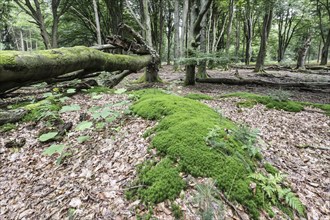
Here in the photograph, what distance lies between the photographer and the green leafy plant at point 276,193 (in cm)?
211

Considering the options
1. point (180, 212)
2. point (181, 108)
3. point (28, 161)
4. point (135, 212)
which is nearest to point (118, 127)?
point (181, 108)

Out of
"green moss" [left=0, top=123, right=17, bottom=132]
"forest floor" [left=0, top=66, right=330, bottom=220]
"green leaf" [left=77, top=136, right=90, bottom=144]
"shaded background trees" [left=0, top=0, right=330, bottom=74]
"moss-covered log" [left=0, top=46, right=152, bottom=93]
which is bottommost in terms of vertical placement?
"forest floor" [left=0, top=66, right=330, bottom=220]

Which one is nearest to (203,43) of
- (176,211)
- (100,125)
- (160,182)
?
(100,125)

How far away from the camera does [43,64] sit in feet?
13.8

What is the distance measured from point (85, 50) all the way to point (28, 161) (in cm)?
346

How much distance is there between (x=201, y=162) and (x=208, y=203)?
723 mm

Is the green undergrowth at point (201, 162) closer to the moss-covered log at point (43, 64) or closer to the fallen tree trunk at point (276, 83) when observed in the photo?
the moss-covered log at point (43, 64)

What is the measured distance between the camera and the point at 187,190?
2.14m

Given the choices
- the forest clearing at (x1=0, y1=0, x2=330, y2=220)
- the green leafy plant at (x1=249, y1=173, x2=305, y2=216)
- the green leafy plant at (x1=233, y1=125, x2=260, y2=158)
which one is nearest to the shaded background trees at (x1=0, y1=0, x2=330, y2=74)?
the forest clearing at (x1=0, y1=0, x2=330, y2=220)

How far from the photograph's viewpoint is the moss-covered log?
3682 millimetres

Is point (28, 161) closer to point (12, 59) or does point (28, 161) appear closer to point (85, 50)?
point (12, 59)

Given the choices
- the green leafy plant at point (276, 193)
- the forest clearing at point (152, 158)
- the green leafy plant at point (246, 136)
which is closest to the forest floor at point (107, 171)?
the forest clearing at point (152, 158)

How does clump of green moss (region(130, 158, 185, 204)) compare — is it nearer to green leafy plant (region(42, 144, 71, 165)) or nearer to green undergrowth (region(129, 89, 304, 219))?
green undergrowth (region(129, 89, 304, 219))

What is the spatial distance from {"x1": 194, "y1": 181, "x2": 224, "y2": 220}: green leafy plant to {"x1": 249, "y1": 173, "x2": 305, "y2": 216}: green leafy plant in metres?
0.57
